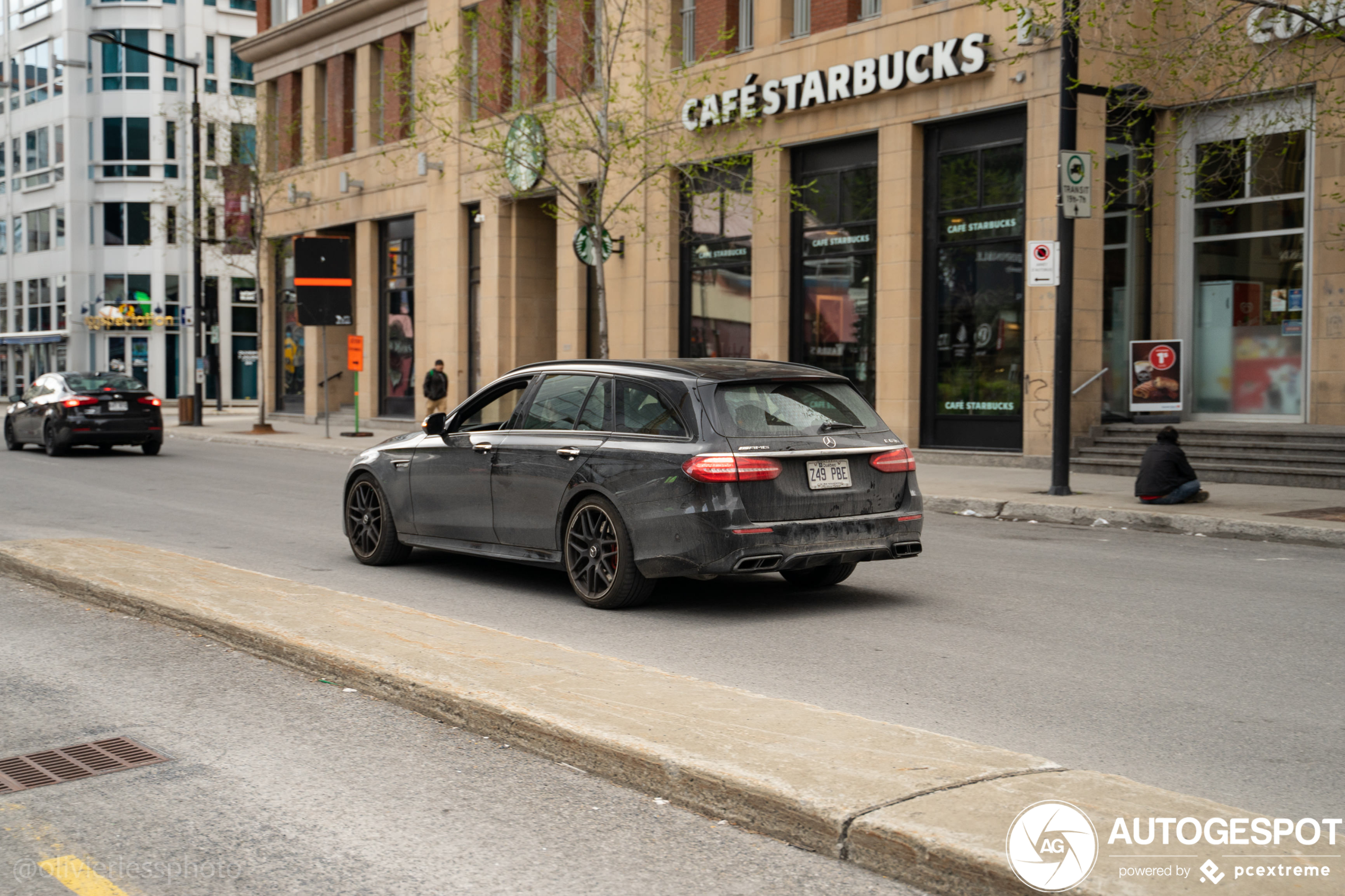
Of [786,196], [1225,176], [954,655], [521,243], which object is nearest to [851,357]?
[786,196]

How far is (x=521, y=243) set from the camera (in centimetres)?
3170

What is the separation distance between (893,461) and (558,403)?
2.32 m

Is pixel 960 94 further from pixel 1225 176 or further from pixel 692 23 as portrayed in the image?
pixel 692 23

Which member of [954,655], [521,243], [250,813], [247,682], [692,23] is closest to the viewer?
[250,813]

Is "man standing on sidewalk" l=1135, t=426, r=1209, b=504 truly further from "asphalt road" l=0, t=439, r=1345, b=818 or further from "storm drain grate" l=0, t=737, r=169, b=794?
"storm drain grate" l=0, t=737, r=169, b=794

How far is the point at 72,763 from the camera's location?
201 inches

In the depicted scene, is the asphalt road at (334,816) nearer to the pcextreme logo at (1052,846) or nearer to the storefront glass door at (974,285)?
the pcextreme logo at (1052,846)

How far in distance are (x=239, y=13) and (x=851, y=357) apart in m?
50.3

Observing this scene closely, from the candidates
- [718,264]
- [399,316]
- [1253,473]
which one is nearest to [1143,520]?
[1253,473]

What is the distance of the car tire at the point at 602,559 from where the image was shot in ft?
26.8

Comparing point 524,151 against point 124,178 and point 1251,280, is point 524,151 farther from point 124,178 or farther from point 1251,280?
point 124,178

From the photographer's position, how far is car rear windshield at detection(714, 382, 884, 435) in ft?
26.6

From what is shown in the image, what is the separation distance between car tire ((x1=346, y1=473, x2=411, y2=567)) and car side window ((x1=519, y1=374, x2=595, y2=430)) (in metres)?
1.83

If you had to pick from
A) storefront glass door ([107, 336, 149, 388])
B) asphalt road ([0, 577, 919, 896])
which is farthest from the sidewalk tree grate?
storefront glass door ([107, 336, 149, 388])
